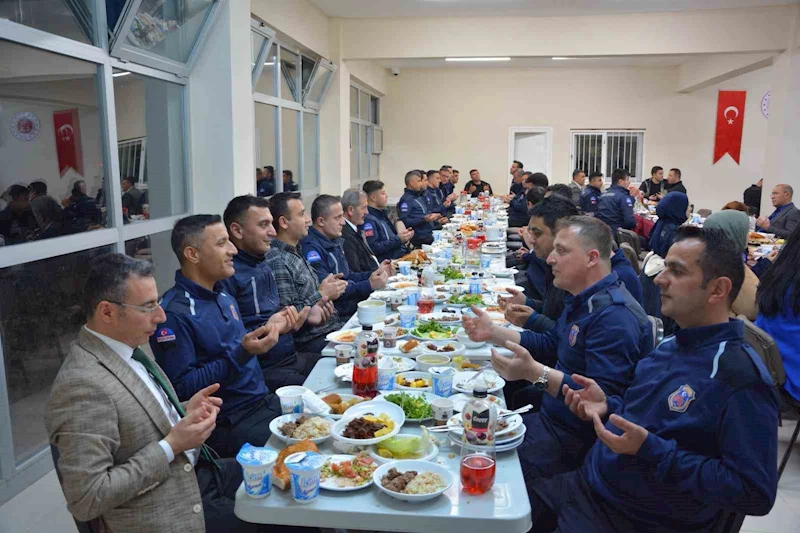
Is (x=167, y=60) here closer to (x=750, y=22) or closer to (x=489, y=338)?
(x=489, y=338)

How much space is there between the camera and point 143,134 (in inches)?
179

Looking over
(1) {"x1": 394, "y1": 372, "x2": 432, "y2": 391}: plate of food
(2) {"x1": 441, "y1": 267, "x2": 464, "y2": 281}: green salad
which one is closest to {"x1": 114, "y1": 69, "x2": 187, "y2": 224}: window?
(2) {"x1": 441, "y1": 267, "x2": 464, "y2": 281}: green salad

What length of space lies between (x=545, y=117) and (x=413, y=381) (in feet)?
40.6

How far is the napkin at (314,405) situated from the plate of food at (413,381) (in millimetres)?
331

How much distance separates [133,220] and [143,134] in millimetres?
761

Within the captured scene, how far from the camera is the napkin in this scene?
2082 millimetres

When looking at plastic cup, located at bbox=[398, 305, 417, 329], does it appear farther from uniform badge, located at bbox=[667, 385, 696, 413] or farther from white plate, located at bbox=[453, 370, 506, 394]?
uniform badge, located at bbox=[667, 385, 696, 413]

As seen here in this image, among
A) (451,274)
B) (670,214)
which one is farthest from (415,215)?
(451,274)

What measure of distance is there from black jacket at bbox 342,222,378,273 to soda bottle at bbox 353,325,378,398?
2.55 meters

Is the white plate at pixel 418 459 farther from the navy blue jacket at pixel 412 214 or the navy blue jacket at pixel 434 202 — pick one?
the navy blue jacket at pixel 434 202

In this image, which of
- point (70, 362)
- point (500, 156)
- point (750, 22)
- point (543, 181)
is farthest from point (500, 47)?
point (70, 362)

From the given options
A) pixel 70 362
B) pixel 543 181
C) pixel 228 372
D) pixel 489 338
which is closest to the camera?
pixel 70 362

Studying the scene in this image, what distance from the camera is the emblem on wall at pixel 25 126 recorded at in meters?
3.09

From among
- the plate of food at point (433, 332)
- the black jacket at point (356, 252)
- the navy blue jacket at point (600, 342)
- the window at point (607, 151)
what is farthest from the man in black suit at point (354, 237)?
the window at point (607, 151)
